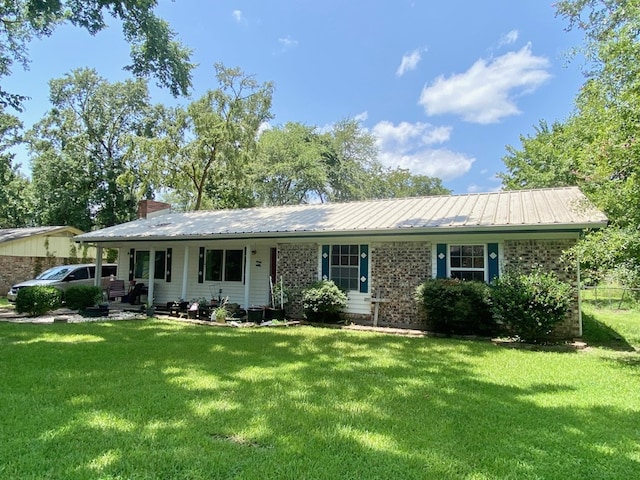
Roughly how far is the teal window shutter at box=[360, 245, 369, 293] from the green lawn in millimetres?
3574

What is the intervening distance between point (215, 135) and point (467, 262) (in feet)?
57.5

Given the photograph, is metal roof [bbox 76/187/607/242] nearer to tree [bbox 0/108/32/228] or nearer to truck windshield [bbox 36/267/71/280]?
truck windshield [bbox 36/267/71/280]

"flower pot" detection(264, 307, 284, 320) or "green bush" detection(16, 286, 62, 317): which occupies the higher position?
"green bush" detection(16, 286, 62, 317)

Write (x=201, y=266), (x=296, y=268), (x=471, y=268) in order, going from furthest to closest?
(x=201, y=266), (x=296, y=268), (x=471, y=268)

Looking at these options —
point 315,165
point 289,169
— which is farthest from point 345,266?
point 289,169

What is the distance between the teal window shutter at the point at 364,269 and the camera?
11.3 metres

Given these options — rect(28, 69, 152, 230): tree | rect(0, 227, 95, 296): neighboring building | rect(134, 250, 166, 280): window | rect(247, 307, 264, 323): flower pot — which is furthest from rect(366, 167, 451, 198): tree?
rect(247, 307, 264, 323): flower pot

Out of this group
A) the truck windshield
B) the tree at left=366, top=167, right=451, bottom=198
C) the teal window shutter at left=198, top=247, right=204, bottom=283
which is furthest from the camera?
the tree at left=366, top=167, right=451, bottom=198

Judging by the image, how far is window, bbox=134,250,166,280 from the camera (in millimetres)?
15688

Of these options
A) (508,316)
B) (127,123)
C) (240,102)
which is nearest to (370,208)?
(508,316)

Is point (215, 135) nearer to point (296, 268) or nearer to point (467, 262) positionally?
point (296, 268)

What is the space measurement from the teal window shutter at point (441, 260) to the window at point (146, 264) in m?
10.4

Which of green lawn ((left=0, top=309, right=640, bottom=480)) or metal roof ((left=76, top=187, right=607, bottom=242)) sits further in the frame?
metal roof ((left=76, top=187, right=607, bottom=242))

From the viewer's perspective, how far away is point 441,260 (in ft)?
33.9
